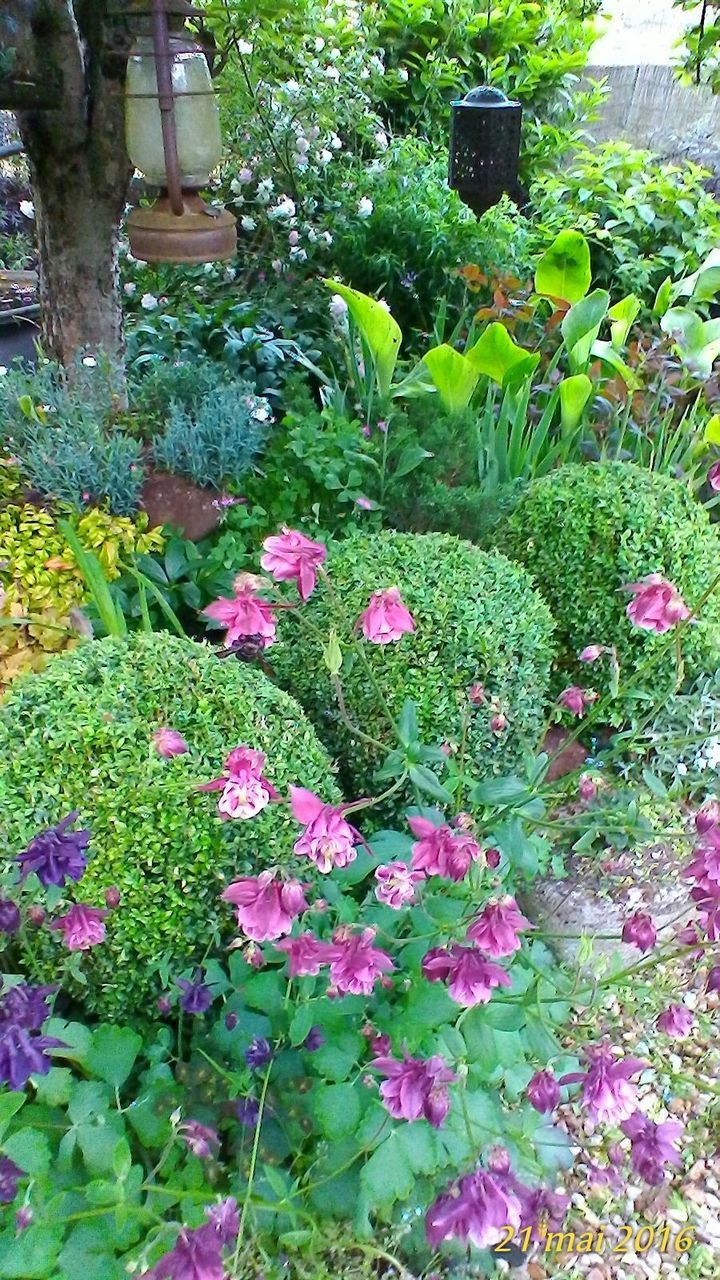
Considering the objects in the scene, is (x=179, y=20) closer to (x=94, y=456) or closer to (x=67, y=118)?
(x=67, y=118)

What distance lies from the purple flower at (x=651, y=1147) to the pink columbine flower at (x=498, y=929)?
29 centimetres

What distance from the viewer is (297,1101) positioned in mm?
1253

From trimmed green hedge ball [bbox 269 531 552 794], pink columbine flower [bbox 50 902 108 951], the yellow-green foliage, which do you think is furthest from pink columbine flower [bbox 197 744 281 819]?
the yellow-green foliage

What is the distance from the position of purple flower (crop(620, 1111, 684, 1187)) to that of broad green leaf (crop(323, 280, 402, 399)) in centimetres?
190

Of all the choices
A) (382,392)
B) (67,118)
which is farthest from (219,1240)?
(67,118)

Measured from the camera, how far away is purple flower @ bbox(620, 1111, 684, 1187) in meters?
0.99

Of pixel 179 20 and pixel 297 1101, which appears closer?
pixel 297 1101

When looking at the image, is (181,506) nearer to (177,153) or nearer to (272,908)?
(177,153)

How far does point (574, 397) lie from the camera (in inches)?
99.5

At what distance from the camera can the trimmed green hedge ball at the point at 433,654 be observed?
1.78 metres

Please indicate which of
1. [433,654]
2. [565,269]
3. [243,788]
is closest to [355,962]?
[243,788]

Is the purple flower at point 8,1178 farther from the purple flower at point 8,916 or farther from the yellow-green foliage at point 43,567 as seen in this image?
the yellow-green foliage at point 43,567

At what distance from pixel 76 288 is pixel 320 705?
1.46 m

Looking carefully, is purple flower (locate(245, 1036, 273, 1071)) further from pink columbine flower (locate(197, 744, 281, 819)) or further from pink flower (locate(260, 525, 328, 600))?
pink flower (locate(260, 525, 328, 600))
